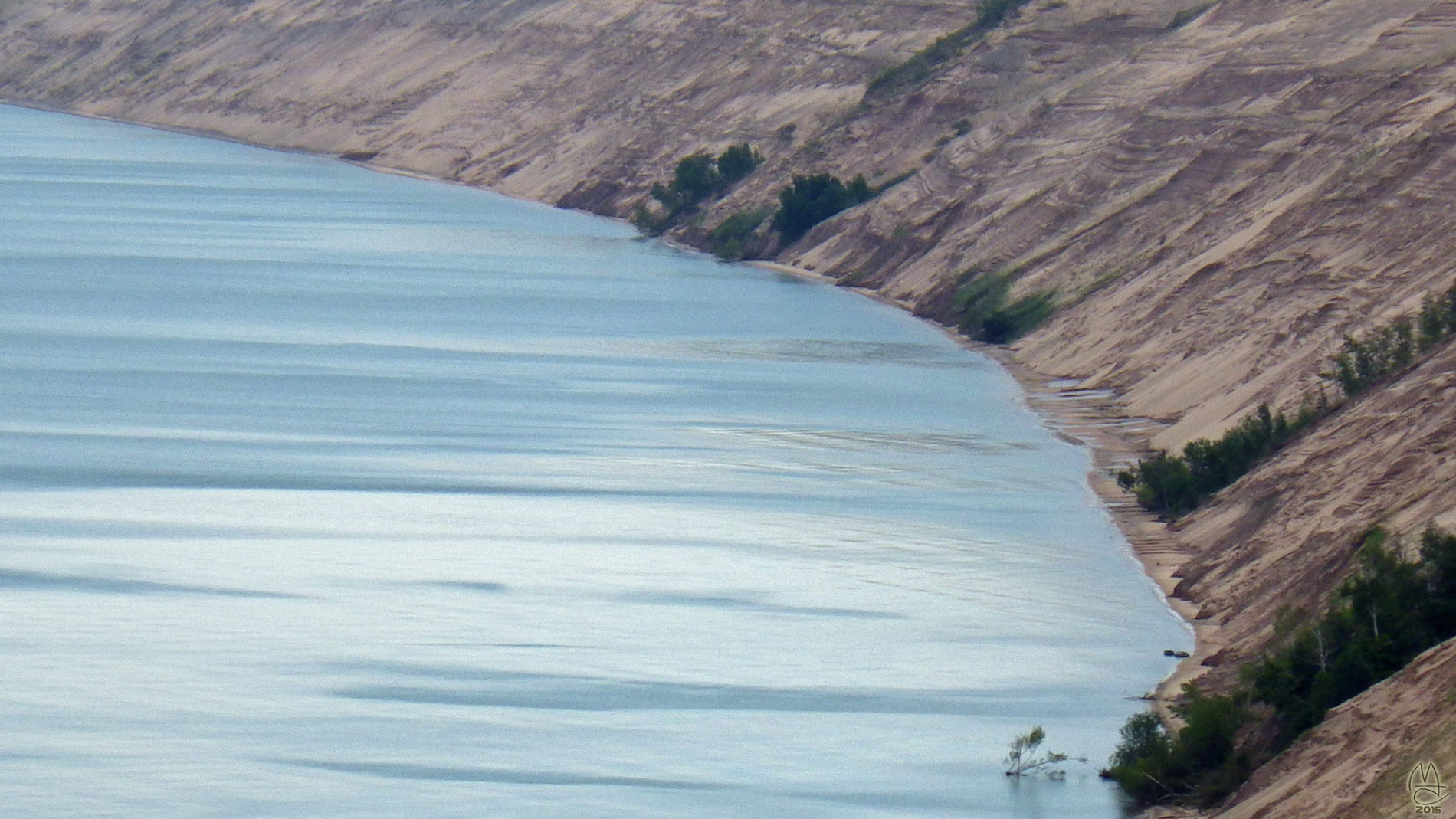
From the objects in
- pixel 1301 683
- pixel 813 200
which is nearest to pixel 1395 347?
pixel 1301 683

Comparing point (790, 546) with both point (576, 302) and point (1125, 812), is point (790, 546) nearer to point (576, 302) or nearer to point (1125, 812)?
point (1125, 812)

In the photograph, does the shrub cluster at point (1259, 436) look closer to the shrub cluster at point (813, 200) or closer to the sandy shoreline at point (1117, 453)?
the sandy shoreline at point (1117, 453)

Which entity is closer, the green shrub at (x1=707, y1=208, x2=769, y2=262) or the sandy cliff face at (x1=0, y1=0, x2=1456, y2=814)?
the sandy cliff face at (x1=0, y1=0, x2=1456, y2=814)

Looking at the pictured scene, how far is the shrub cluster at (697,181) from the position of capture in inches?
2480

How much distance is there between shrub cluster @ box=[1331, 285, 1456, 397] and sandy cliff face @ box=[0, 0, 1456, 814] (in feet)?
3.41

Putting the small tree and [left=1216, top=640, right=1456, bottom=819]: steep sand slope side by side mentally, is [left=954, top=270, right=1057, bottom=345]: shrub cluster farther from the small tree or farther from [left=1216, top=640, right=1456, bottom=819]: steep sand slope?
[left=1216, top=640, right=1456, bottom=819]: steep sand slope

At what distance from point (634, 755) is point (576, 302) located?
31.0 metres

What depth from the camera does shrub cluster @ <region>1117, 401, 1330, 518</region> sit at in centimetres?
2844

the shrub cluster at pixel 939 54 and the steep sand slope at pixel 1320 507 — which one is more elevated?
the shrub cluster at pixel 939 54

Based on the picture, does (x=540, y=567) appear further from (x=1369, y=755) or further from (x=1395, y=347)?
(x=1369, y=755)

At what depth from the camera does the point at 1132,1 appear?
6059cm

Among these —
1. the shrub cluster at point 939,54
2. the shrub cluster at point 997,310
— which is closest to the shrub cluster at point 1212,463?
the shrub cluster at point 997,310

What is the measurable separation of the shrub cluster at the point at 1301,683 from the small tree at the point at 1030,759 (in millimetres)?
405

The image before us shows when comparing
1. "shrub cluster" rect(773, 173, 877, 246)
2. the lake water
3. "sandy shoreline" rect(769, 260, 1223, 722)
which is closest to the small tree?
the lake water
